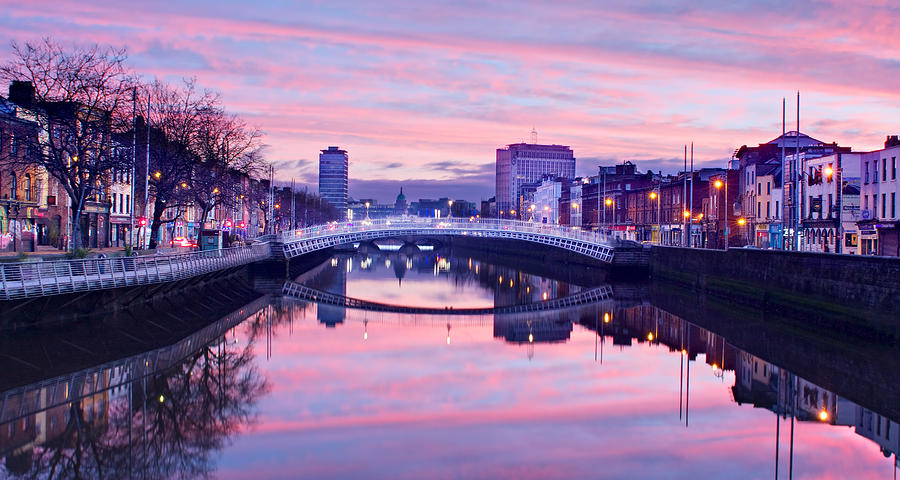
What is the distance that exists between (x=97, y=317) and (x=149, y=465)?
52.2ft

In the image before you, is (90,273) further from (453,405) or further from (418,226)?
(418,226)

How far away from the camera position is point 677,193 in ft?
281

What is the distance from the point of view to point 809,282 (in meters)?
33.7

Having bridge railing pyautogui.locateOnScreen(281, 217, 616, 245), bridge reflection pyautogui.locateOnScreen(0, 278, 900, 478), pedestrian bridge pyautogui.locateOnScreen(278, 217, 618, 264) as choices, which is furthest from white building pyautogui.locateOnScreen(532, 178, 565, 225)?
bridge reflection pyautogui.locateOnScreen(0, 278, 900, 478)

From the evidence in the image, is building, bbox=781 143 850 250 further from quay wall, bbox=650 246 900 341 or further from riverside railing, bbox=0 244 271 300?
riverside railing, bbox=0 244 271 300

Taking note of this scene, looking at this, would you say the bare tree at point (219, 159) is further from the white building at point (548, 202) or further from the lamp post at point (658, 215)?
the white building at point (548, 202)

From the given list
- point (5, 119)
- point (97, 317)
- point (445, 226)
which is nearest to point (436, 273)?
point (445, 226)

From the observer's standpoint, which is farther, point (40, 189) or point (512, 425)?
point (40, 189)

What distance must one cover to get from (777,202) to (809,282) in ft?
98.7

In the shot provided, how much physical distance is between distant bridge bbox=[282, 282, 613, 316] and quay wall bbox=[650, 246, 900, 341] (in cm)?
605

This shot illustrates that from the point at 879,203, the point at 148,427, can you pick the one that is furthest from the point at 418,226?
the point at 148,427

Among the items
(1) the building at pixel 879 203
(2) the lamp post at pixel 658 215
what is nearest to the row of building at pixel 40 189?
(1) the building at pixel 879 203

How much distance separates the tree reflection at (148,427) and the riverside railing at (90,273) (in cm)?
446

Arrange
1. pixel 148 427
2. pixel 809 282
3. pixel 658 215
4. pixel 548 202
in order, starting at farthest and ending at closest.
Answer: pixel 548 202
pixel 658 215
pixel 809 282
pixel 148 427
